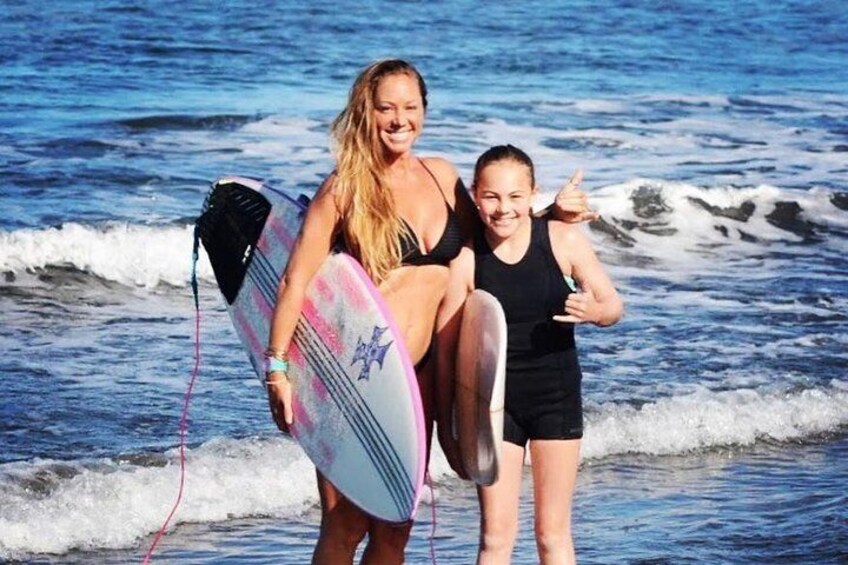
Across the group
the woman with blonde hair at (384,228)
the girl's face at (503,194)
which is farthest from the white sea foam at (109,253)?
the girl's face at (503,194)

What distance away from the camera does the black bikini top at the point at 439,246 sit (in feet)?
15.4

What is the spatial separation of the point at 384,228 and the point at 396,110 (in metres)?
0.33

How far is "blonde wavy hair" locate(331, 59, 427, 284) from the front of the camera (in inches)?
183

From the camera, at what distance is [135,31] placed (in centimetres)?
2328

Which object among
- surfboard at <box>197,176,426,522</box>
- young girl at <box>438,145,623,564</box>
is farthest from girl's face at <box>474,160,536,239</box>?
surfboard at <box>197,176,426,522</box>

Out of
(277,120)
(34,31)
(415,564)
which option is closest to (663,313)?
(415,564)

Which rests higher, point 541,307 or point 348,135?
point 348,135

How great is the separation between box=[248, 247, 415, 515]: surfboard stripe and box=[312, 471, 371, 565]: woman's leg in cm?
18

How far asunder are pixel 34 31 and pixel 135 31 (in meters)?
1.42

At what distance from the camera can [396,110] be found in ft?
15.3

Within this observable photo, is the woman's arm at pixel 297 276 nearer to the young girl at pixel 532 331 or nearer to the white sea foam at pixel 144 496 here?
the young girl at pixel 532 331

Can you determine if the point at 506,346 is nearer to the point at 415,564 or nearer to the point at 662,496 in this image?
the point at 415,564

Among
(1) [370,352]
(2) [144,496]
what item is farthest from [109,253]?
(1) [370,352]

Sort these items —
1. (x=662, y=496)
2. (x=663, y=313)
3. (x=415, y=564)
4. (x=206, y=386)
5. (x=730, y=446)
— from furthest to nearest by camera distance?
1. (x=663, y=313)
2. (x=206, y=386)
3. (x=730, y=446)
4. (x=662, y=496)
5. (x=415, y=564)
